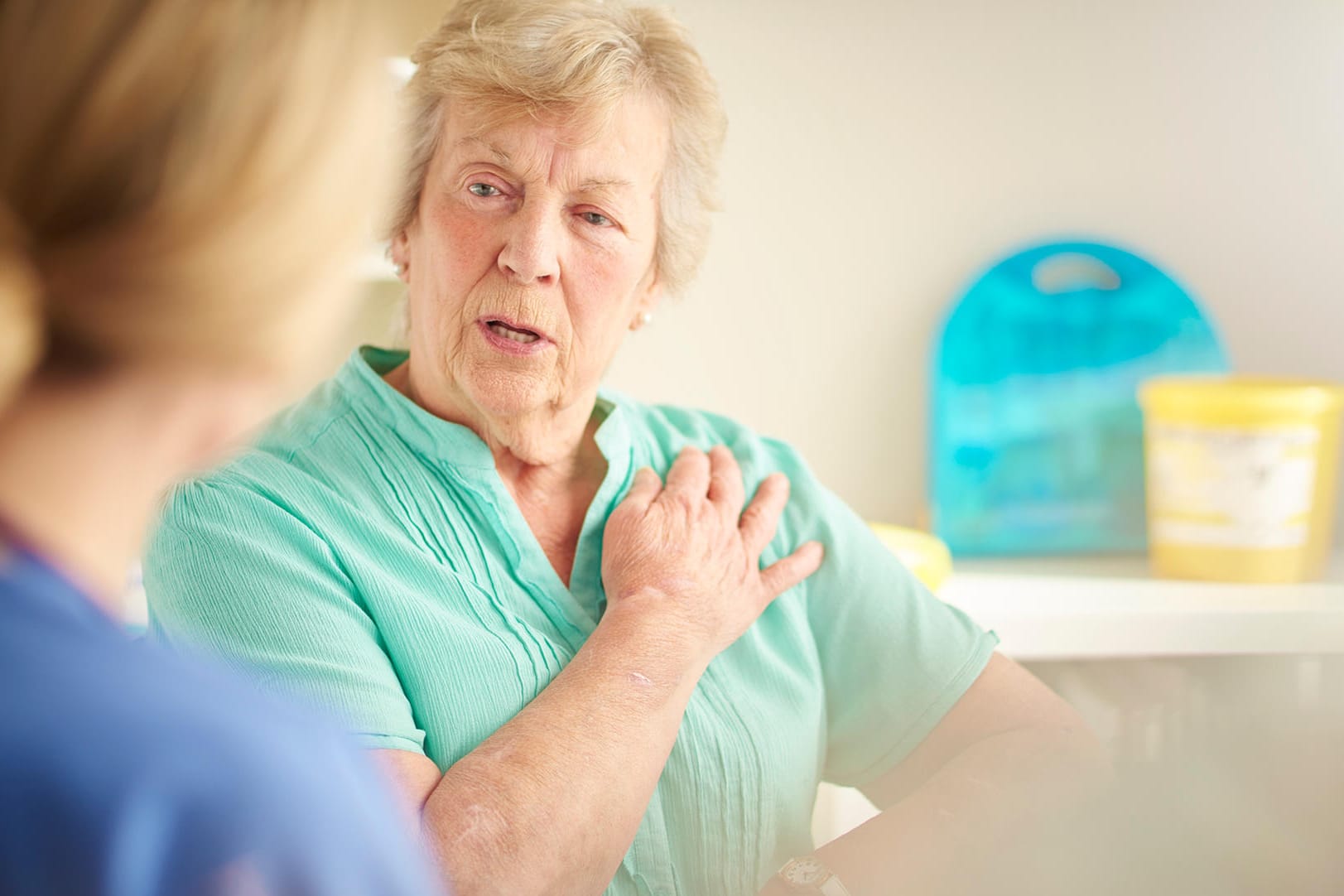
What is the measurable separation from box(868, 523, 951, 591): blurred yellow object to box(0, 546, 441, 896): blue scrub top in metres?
1.47

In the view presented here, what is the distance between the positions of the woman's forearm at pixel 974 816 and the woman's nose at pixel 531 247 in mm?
599

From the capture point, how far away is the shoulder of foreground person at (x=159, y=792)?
0.39m

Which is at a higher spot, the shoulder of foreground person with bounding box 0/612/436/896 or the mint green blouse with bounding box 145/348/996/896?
the shoulder of foreground person with bounding box 0/612/436/896

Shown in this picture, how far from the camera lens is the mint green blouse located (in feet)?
3.06

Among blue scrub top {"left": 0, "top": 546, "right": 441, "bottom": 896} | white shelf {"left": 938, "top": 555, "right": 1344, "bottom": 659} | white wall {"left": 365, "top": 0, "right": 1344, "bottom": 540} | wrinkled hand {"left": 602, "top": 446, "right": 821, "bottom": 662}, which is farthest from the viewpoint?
white wall {"left": 365, "top": 0, "right": 1344, "bottom": 540}

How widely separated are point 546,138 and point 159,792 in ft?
2.70

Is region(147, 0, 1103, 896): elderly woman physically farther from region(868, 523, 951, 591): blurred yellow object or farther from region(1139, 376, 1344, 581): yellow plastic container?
region(1139, 376, 1344, 581): yellow plastic container

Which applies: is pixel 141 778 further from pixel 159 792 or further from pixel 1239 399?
pixel 1239 399

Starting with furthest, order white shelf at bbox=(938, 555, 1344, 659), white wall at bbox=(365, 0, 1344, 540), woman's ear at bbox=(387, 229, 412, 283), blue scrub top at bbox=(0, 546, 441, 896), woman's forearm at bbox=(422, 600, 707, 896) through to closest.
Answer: white wall at bbox=(365, 0, 1344, 540) → white shelf at bbox=(938, 555, 1344, 659) → woman's ear at bbox=(387, 229, 412, 283) → woman's forearm at bbox=(422, 600, 707, 896) → blue scrub top at bbox=(0, 546, 441, 896)

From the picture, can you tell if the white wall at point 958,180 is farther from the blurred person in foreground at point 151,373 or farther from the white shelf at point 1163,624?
the blurred person in foreground at point 151,373

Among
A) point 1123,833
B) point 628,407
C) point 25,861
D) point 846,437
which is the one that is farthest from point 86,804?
point 846,437

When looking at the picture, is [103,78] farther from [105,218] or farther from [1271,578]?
[1271,578]

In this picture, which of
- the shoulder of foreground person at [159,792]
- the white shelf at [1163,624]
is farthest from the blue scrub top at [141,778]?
the white shelf at [1163,624]

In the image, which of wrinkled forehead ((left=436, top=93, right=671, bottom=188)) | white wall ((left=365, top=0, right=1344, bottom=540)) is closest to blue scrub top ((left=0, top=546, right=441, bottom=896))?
wrinkled forehead ((left=436, top=93, right=671, bottom=188))
